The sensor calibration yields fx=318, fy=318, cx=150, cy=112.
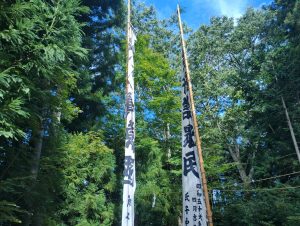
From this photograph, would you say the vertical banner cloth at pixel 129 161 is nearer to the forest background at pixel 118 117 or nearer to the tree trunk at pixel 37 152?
the forest background at pixel 118 117

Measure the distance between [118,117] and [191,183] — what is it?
671 centimetres

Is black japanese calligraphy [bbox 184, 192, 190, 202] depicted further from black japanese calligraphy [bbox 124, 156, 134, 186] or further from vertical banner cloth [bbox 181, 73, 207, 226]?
black japanese calligraphy [bbox 124, 156, 134, 186]

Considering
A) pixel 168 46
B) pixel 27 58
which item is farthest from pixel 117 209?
pixel 168 46

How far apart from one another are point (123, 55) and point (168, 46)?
266 inches

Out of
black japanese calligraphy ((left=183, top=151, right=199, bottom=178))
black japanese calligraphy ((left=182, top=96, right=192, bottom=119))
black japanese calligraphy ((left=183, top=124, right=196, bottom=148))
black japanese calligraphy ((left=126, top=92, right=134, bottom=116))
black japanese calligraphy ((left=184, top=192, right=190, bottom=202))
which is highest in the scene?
black japanese calligraphy ((left=126, top=92, right=134, bottom=116))

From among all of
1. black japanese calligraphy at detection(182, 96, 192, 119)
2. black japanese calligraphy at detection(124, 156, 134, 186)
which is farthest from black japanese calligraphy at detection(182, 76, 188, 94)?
black japanese calligraphy at detection(124, 156, 134, 186)

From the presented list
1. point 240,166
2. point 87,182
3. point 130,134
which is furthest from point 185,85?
point 240,166

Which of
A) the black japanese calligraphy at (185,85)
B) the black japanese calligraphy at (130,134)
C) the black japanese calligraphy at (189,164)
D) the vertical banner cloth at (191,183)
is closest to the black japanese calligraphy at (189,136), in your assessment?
the vertical banner cloth at (191,183)

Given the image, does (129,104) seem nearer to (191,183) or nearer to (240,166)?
(191,183)

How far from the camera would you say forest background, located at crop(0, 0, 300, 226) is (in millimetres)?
5316

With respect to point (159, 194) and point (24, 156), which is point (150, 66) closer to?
point (159, 194)

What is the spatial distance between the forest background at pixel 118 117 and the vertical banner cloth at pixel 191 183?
6.35ft

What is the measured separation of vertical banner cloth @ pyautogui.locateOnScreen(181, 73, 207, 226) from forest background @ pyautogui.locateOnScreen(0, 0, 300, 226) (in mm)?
1937

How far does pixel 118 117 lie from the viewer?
36.7 feet
